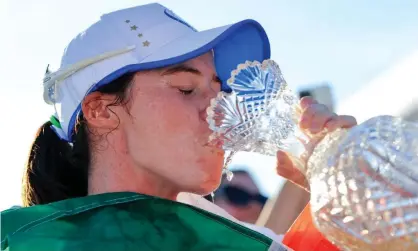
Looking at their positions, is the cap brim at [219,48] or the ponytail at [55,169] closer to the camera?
the cap brim at [219,48]

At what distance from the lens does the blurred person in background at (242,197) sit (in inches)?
118

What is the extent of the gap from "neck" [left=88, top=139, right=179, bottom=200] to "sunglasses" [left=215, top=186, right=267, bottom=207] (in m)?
Result: 1.49

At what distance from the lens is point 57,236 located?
4.33 feet

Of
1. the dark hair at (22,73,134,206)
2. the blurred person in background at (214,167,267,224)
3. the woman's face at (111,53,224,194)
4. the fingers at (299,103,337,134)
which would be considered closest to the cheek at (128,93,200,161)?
the woman's face at (111,53,224,194)

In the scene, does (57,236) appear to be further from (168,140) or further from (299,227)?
(299,227)

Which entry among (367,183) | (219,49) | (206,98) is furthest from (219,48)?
(367,183)

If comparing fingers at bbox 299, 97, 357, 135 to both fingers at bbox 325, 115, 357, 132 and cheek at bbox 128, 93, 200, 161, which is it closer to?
fingers at bbox 325, 115, 357, 132

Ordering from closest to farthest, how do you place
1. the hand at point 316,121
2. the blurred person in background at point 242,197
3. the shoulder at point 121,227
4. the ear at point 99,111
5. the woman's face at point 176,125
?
the hand at point 316,121 → the shoulder at point 121,227 → the woman's face at point 176,125 → the ear at point 99,111 → the blurred person in background at point 242,197

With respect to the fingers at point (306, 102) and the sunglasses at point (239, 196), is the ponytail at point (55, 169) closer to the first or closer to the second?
the fingers at point (306, 102)

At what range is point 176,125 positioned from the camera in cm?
147

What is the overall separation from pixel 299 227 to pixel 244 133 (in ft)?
0.88

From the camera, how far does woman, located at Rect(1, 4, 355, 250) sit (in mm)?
1364

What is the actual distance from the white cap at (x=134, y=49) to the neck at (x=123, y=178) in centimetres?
11

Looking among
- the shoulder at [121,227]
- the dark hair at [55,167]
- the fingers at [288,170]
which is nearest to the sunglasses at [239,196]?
the dark hair at [55,167]
